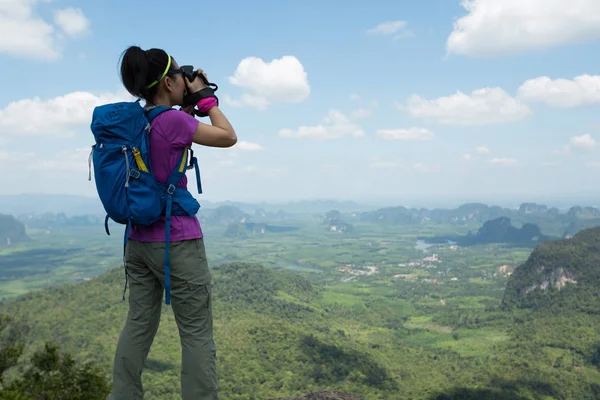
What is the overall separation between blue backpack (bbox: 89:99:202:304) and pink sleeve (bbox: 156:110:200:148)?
0.33 ft

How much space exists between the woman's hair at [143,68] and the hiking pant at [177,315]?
103 centimetres

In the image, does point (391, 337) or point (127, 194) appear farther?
point (391, 337)

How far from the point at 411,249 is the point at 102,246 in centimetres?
13780

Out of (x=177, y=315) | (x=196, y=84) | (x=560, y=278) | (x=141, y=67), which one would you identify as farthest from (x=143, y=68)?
(x=560, y=278)

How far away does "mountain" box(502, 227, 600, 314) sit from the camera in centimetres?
8800

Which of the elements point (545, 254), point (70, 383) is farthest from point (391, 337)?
point (70, 383)

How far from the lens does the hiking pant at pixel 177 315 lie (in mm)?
2746

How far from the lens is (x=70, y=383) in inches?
644

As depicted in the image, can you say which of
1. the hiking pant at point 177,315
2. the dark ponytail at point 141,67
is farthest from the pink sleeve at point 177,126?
the hiking pant at point 177,315

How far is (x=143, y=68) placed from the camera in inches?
111

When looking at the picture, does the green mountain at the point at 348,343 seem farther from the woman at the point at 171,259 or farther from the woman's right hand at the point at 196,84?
the woman's right hand at the point at 196,84

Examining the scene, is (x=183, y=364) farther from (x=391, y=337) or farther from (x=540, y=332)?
(x=540, y=332)

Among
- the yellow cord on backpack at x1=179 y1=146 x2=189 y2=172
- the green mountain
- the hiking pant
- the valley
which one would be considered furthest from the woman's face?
the green mountain

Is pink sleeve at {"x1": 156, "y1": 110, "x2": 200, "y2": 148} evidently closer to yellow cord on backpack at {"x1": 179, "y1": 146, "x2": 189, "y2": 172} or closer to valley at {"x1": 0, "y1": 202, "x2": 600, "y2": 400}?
yellow cord on backpack at {"x1": 179, "y1": 146, "x2": 189, "y2": 172}
